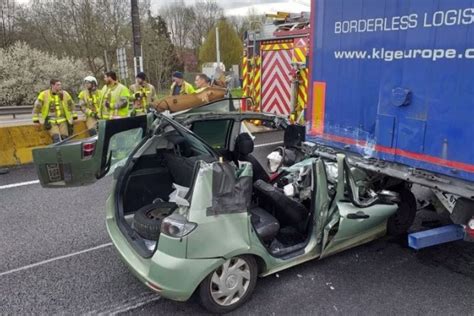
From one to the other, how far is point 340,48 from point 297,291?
2.45 meters

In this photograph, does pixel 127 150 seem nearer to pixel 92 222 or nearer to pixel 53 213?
pixel 92 222

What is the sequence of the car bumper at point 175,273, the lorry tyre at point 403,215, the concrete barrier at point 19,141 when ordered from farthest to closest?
the concrete barrier at point 19,141 → the lorry tyre at point 403,215 → the car bumper at point 175,273

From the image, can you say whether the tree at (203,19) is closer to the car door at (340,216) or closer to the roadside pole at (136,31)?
the roadside pole at (136,31)

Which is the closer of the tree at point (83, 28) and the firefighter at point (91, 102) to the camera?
the firefighter at point (91, 102)

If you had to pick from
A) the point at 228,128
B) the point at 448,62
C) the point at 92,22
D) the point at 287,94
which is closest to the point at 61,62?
the point at 92,22

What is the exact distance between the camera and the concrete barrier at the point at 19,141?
7793 millimetres

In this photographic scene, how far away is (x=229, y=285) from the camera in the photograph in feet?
10.1

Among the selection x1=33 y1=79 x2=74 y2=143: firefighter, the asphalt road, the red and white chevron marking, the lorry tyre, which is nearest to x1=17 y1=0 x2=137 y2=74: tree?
the red and white chevron marking

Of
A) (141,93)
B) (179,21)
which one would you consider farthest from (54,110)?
(179,21)

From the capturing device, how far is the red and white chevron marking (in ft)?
30.9

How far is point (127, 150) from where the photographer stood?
12.1 feet

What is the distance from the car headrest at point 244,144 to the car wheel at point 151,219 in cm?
88

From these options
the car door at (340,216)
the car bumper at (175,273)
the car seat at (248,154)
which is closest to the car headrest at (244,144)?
the car seat at (248,154)

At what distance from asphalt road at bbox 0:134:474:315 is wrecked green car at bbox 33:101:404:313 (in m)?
0.25
